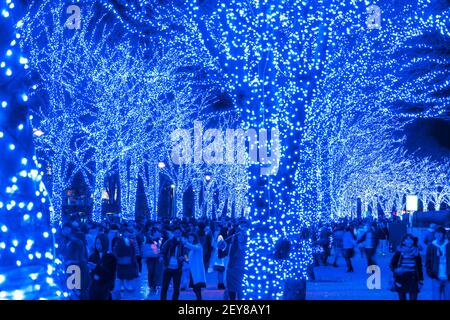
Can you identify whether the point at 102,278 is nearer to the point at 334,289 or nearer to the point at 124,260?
the point at 124,260

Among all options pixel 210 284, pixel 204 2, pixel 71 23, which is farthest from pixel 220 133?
pixel 204 2

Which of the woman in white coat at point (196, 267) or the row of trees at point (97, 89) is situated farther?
the row of trees at point (97, 89)

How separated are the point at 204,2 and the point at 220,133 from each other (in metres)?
35.4

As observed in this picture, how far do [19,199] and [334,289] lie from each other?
40.5 ft

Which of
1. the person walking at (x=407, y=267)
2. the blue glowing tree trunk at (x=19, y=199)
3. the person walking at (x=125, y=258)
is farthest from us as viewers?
the person walking at (x=125, y=258)

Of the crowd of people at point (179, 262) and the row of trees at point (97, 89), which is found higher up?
the row of trees at point (97, 89)

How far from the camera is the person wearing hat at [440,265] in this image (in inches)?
503

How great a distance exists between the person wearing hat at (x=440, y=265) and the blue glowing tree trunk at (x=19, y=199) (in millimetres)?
8169

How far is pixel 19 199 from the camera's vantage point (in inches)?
241

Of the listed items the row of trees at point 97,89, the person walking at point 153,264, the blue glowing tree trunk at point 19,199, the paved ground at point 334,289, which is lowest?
the paved ground at point 334,289

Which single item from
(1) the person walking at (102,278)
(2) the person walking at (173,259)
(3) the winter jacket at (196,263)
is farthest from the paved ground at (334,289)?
(1) the person walking at (102,278)

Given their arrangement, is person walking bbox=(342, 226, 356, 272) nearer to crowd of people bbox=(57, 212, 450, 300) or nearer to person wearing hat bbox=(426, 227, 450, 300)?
crowd of people bbox=(57, 212, 450, 300)

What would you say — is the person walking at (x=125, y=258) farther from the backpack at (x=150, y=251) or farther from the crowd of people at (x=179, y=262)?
the backpack at (x=150, y=251)

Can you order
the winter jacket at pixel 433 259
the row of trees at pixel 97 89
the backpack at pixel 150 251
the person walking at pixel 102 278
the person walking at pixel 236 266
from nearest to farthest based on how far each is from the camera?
the person walking at pixel 102 278, the winter jacket at pixel 433 259, the person walking at pixel 236 266, the backpack at pixel 150 251, the row of trees at pixel 97 89
